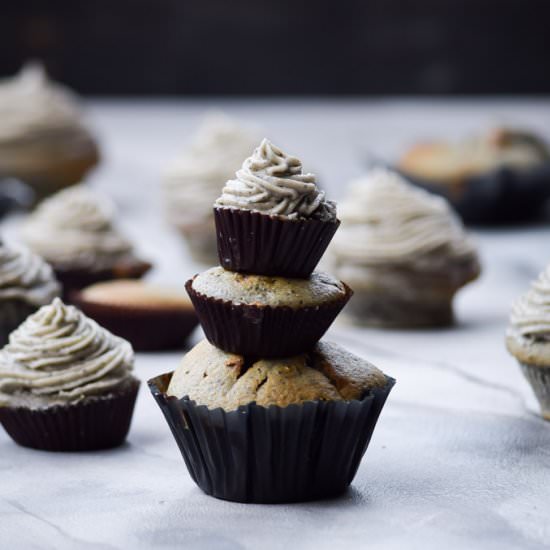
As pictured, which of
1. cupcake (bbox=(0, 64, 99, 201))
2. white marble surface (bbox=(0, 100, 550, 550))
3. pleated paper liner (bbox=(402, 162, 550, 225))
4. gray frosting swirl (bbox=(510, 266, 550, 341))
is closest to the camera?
white marble surface (bbox=(0, 100, 550, 550))

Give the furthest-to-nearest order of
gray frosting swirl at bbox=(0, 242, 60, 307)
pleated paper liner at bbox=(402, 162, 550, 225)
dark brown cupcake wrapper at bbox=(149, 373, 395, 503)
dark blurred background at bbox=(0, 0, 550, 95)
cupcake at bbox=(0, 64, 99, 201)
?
dark blurred background at bbox=(0, 0, 550, 95) < cupcake at bbox=(0, 64, 99, 201) < pleated paper liner at bbox=(402, 162, 550, 225) < gray frosting swirl at bbox=(0, 242, 60, 307) < dark brown cupcake wrapper at bbox=(149, 373, 395, 503)

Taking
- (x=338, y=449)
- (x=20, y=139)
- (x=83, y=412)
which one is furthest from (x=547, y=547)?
(x=20, y=139)

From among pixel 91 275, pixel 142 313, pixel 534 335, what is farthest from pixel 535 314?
pixel 91 275

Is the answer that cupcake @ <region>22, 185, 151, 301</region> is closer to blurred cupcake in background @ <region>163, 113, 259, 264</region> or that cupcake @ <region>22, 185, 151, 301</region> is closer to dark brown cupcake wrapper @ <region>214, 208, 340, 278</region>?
blurred cupcake in background @ <region>163, 113, 259, 264</region>

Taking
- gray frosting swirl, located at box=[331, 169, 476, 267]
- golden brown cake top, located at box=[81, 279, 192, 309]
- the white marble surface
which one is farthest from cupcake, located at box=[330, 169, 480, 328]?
golden brown cake top, located at box=[81, 279, 192, 309]

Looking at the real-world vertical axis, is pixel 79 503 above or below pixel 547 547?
below

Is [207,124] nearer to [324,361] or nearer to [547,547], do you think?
[324,361]

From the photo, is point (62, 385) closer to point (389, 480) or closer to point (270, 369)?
point (270, 369)
